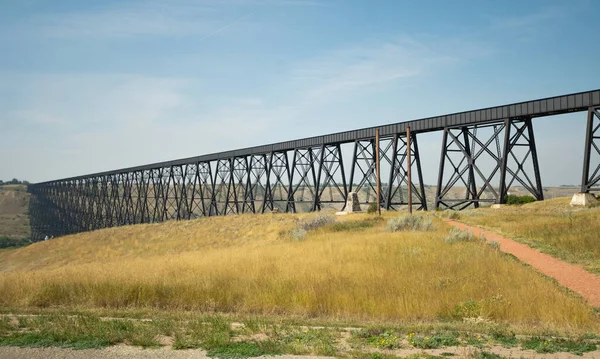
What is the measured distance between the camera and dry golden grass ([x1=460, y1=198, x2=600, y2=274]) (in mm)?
10711

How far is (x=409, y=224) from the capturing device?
56.3 feet

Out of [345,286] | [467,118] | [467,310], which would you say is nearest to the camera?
[467,310]

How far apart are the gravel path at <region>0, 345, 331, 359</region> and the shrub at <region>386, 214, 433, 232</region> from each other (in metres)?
12.4

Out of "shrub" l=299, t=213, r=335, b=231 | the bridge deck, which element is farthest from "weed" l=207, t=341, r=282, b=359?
the bridge deck

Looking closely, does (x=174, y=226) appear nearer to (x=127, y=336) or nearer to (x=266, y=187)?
(x=266, y=187)

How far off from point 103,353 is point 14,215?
134m

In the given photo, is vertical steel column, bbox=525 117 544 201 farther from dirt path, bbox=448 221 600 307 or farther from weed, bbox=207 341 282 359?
weed, bbox=207 341 282 359

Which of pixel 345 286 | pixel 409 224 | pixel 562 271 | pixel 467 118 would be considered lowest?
pixel 562 271

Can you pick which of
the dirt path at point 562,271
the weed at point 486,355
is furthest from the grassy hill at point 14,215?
the weed at point 486,355

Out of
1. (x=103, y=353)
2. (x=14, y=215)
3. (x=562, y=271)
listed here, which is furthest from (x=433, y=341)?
(x=14, y=215)

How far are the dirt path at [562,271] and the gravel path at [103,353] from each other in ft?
20.9

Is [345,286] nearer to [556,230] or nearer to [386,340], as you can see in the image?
[386,340]

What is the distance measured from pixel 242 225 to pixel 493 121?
1638 centimetres

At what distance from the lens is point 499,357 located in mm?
4594
